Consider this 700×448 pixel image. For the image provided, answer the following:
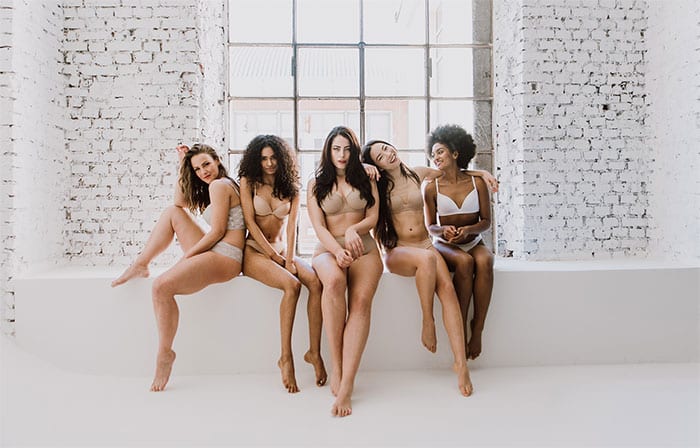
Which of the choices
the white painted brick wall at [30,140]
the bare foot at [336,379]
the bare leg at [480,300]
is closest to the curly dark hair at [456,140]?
the bare leg at [480,300]

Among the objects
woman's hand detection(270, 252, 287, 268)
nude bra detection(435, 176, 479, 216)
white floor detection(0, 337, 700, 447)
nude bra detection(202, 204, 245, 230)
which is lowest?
white floor detection(0, 337, 700, 447)

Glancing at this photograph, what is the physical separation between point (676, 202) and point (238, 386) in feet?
10.9

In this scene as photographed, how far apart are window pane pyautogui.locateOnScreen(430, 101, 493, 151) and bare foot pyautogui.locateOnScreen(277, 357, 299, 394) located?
2.46 meters

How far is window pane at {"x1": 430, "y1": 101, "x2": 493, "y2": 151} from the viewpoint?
436 centimetres

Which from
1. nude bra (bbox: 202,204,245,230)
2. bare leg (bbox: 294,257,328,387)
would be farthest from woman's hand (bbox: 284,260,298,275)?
nude bra (bbox: 202,204,245,230)

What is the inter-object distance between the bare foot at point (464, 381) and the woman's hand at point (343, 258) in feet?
2.74

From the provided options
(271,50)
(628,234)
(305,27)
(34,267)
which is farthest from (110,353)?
(628,234)

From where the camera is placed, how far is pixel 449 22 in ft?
14.4

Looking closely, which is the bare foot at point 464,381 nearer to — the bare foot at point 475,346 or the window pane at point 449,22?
the bare foot at point 475,346

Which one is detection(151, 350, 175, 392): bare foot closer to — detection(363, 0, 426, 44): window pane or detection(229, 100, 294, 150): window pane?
detection(229, 100, 294, 150): window pane

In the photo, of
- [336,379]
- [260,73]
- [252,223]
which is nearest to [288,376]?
[336,379]

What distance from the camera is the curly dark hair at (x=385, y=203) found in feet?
10.4

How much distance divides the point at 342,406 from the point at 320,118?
2.60 metres

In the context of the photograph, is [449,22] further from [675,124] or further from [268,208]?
[268,208]
